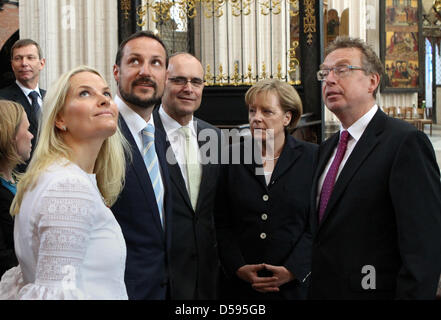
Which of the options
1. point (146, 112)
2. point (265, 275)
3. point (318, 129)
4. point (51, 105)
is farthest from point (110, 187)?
point (318, 129)

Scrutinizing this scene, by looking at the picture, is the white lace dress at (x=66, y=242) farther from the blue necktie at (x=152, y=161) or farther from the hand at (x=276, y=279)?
the hand at (x=276, y=279)

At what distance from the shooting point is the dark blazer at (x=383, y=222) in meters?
2.00

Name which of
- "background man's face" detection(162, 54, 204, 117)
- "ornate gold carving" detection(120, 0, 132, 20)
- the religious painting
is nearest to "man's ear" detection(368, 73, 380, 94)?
"background man's face" detection(162, 54, 204, 117)

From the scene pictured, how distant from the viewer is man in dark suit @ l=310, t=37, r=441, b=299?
6.57 ft

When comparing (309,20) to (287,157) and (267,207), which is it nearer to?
(287,157)

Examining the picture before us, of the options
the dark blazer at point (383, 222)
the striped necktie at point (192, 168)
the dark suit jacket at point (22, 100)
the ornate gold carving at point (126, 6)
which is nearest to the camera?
the dark blazer at point (383, 222)

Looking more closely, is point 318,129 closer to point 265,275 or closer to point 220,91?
point 220,91

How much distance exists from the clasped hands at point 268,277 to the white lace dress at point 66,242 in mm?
1245

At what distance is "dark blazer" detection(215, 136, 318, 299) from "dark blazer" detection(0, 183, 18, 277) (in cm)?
104

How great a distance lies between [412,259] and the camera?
1984mm

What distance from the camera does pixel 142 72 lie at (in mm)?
2498

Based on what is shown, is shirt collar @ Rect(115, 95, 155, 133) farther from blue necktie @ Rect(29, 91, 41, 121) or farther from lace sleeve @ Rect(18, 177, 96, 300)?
blue necktie @ Rect(29, 91, 41, 121)

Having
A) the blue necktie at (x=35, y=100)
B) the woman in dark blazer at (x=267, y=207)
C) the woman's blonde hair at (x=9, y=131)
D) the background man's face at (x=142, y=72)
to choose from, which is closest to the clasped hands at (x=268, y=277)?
the woman in dark blazer at (x=267, y=207)

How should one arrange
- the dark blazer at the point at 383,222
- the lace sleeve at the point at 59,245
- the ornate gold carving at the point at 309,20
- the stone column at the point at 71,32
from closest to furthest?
the lace sleeve at the point at 59,245 → the dark blazer at the point at 383,222 → the ornate gold carving at the point at 309,20 → the stone column at the point at 71,32
